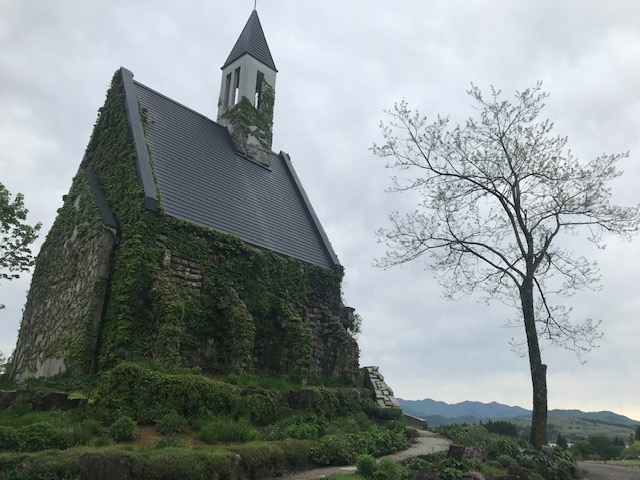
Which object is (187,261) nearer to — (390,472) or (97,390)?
(97,390)

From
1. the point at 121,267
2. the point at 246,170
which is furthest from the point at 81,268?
the point at 246,170

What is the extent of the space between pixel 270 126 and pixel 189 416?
15.4m

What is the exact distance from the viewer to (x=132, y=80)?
19.1 metres

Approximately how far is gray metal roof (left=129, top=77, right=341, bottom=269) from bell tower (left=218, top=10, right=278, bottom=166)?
2.00 ft

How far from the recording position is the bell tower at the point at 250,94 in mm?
22422

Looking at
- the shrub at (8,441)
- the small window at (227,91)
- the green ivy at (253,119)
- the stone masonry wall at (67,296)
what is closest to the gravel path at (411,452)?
the shrub at (8,441)

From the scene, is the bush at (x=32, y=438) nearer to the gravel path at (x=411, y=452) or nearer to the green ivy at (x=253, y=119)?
the gravel path at (x=411, y=452)

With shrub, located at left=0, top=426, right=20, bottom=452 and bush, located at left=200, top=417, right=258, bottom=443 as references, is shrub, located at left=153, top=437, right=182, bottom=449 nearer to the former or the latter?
bush, located at left=200, top=417, right=258, bottom=443

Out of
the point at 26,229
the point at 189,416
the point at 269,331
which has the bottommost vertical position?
the point at 189,416

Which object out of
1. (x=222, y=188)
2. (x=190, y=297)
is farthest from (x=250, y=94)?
(x=190, y=297)

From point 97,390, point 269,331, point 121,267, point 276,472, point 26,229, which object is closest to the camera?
point 276,472

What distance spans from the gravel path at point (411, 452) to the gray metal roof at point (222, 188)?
755 centimetres

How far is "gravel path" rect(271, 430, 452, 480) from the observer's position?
9.08 metres

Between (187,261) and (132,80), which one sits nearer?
(187,261)
